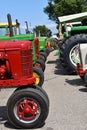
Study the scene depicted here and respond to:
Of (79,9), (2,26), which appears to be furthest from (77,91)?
(79,9)

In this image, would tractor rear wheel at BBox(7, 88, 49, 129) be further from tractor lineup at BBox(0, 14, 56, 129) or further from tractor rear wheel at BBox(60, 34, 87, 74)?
tractor rear wheel at BBox(60, 34, 87, 74)

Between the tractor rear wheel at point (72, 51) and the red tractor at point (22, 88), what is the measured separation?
18.9 ft

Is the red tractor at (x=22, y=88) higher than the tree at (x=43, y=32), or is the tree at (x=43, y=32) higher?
the red tractor at (x=22, y=88)

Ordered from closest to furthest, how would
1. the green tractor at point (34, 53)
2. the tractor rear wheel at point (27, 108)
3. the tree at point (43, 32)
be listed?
the tractor rear wheel at point (27, 108), the green tractor at point (34, 53), the tree at point (43, 32)

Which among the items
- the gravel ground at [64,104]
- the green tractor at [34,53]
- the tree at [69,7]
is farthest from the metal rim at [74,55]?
the tree at [69,7]

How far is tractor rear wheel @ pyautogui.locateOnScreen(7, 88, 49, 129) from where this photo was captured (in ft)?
22.5

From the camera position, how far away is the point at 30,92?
687 centimetres

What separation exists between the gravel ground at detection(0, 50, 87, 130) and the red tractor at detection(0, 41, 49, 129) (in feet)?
0.70

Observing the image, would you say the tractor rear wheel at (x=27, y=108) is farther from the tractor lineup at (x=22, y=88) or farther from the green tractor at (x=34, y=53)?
the green tractor at (x=34, y=53)

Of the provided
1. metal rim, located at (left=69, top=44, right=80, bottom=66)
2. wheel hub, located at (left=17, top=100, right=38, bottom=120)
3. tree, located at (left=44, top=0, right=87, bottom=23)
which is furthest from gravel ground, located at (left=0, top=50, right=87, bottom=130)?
tree, located at (left=44, top=0, right=87, bottom=23)

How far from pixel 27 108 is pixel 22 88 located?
37 cm

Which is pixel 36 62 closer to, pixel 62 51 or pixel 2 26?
pixel 62 51

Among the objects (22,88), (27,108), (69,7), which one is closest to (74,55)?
(22,88)

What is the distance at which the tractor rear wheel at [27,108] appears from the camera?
6.85 metres
